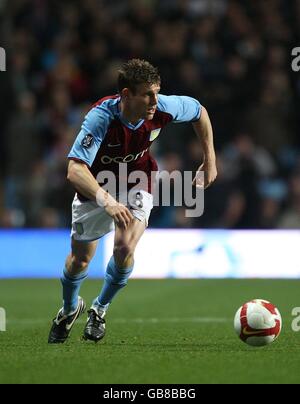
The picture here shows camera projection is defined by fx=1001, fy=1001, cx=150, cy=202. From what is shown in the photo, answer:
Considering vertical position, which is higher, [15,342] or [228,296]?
[228,296]

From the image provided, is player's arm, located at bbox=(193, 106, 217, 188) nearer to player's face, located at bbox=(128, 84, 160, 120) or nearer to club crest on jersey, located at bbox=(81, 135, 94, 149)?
player's face, located at bbox=(128, 84, 160, 120)

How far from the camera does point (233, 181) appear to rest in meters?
13.3

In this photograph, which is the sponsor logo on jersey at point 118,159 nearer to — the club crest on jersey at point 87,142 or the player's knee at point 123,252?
the club crest on jersey at point 87,142

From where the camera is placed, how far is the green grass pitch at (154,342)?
18.8 feet

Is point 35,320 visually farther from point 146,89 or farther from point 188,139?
point 188,139

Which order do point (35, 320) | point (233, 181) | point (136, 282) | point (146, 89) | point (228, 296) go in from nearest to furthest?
point (146, 89) → point (35, 320) → point (228, 296) → point (136, 282) → point (233, 181)

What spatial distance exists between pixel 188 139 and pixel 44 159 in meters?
2.06

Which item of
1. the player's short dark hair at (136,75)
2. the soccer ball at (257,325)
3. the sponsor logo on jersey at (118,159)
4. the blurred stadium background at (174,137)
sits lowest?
the soccer ball at (257,325)

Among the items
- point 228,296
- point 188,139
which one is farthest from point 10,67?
point 228,296

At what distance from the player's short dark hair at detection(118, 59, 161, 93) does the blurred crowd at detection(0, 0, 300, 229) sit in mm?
6142

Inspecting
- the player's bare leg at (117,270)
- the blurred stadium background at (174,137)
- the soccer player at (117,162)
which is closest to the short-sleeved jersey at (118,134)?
the soccer player at (117,162)

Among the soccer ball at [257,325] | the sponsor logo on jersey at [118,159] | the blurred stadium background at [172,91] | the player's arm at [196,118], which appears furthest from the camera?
the blurred stadium background at [172,91]

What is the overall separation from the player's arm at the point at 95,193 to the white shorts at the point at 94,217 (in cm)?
41

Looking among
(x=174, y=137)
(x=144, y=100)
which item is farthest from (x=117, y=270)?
(x=174, y=137)
